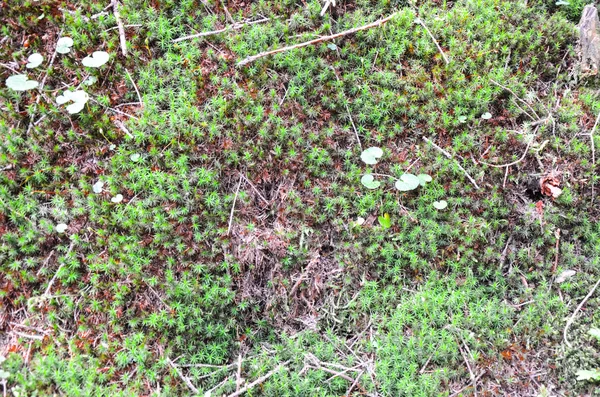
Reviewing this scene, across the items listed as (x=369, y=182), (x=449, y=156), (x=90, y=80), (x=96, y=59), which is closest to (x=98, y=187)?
(x=90, y=80)

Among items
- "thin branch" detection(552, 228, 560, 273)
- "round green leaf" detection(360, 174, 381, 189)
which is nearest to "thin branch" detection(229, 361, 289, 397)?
"round green leaf" detection(360, 174, 381, 189)

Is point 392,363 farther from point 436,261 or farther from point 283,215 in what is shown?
point 283,215

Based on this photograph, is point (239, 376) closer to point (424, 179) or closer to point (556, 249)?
point (424, 179)

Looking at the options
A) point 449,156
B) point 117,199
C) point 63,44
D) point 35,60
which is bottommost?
point 117,199

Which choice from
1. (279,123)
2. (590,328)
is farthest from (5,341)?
(590,328)

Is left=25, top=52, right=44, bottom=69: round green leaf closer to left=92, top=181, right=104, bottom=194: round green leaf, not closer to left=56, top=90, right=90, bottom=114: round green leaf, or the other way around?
left=56, top=90, right=90, bottom=114: round green leaf
